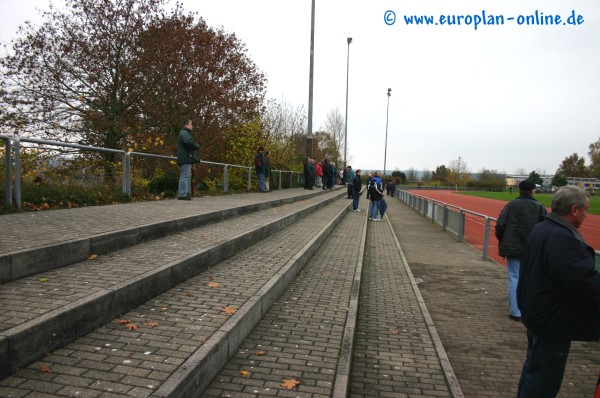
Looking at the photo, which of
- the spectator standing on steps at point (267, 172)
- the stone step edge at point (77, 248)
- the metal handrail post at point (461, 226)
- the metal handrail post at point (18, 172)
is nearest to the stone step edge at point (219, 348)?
the stone step edge at point (77, 248)

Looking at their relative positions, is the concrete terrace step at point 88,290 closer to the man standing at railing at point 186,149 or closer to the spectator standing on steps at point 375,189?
the man standing at railing at point 186,149

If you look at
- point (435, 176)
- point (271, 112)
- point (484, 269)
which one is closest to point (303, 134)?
point (271, 112)

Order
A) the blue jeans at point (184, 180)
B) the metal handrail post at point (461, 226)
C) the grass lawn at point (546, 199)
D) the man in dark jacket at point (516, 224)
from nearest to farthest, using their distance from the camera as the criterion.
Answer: the man in dark jacket at point (516, 224) → the blue jeans at point (184, 180) → the metal handrail post at point (461, 226) → the grass lawn at point (546, 199)

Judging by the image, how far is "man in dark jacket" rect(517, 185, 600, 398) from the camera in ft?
9.28

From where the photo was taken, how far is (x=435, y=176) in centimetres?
11688

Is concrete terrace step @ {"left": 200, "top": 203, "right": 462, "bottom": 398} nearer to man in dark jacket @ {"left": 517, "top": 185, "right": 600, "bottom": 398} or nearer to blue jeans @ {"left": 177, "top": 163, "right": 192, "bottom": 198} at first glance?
man in dark jacket @ {"left": 517, "top": 185, "right": 600, "bottom": 398}

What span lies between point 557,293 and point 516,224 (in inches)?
135

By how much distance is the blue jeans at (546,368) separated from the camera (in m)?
2.96

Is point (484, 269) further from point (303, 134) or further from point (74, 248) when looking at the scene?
point (303, 134)

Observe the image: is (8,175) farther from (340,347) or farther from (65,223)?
(340,347)

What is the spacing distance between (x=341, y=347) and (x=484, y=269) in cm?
695

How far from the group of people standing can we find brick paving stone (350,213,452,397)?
92 cm

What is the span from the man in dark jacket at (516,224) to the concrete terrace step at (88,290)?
13.3 feet

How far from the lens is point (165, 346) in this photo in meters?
3.23
